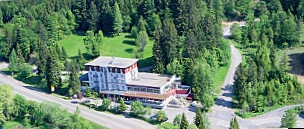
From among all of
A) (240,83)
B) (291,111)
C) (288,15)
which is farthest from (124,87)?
(288,15)

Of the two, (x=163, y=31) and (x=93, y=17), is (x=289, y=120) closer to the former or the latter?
(x=163, y=31)

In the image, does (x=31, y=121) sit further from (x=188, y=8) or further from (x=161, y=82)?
(x=188, y=8)

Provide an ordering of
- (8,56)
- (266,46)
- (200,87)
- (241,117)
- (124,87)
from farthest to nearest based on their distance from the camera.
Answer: (8,56) → (266,46) → (124,87) → (200,87) → (241,117)

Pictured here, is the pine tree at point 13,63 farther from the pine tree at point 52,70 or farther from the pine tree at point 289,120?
the pine tree at point 289,120

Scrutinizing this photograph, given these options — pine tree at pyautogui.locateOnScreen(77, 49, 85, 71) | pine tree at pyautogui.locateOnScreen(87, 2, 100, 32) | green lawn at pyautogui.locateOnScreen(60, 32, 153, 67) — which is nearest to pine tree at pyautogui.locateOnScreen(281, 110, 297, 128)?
green lawn at pyautogui.locateOnScreen(60, 32, 153, 67)

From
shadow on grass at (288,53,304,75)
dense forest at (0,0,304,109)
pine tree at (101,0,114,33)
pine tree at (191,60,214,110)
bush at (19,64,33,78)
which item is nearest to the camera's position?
pine tree at (191,60,214,110)

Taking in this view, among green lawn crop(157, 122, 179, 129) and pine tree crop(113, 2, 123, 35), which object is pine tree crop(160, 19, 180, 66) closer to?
green lawn crop(157, 122, 179, 129)
